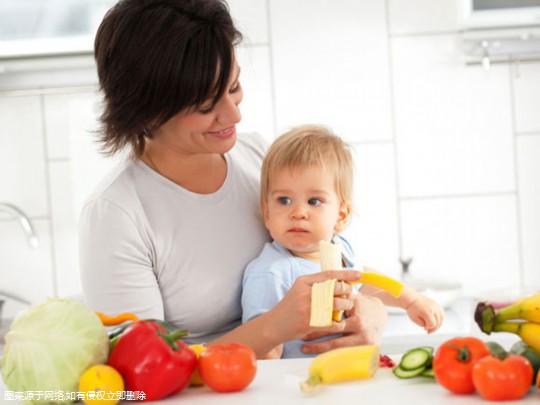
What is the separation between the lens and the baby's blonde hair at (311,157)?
1706 mm

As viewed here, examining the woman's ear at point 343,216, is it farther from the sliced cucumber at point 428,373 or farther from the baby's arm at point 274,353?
the sliced cucumber at point 428,373

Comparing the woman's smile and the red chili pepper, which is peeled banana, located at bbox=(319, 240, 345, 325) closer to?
the red chili pepper

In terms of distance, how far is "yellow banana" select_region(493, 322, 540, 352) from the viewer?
1.07m

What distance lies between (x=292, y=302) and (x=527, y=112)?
67.4 inches

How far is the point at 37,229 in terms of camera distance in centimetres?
298

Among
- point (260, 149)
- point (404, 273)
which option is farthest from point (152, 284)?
point (404, 273)

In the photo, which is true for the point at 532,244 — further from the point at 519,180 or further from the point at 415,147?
the point at 415,147

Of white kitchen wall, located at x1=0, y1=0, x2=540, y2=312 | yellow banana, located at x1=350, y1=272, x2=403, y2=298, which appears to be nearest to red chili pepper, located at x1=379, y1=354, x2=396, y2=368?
yellow banana, located at x1=350, y1=272, x2=403, y2=298

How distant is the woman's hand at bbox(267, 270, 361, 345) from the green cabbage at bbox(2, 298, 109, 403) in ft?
1.36

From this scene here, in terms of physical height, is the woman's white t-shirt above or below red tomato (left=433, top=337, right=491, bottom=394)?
above

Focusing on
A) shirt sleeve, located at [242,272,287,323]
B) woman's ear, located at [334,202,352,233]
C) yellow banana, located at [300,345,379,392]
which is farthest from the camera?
woman's ear, located at [334,202,352,233]

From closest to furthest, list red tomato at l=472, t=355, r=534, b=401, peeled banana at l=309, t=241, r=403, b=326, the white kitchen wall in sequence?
1. red tomato at l=472, t=355, r=534, b=401
2. peeled banana at l=309, t=241, r=403, b=326
3. the white kitchen wall

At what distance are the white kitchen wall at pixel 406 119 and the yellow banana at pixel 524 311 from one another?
1729 millimetres

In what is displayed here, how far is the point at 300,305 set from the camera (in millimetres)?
1416
